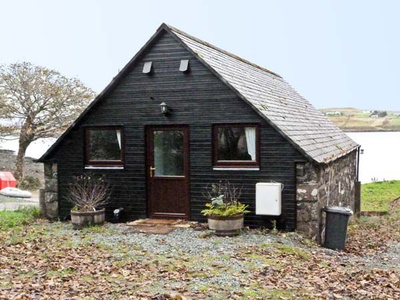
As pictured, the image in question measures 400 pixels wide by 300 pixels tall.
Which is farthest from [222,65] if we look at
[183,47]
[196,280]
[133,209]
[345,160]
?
[196,280]

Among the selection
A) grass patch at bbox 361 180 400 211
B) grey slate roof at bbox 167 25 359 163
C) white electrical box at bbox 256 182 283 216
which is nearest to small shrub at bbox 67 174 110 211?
white electrical box at bbox 256 182 283 216

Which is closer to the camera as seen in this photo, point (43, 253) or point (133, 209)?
point (43, 253)

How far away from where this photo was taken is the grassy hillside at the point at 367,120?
108 ft

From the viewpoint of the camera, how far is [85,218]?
12.0 m

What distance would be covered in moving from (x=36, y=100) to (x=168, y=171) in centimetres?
1540

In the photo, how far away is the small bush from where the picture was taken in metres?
26.9

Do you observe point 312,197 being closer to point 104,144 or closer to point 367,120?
point 104,144

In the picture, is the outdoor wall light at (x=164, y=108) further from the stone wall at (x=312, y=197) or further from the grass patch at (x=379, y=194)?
the grass patch at (x=379, y=194)

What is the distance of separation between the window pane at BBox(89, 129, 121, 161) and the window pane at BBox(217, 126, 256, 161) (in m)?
2.92

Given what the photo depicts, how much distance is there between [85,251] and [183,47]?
5.88m

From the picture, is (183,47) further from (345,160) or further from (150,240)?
(345,160)

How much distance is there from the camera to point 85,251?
9273mm

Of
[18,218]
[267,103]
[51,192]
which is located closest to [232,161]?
[267,103]

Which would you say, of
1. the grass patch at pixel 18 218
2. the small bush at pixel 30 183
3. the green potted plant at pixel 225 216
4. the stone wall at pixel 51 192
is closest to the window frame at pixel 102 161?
the stone wall at pixel 51 192
